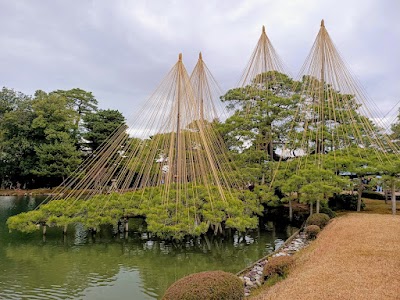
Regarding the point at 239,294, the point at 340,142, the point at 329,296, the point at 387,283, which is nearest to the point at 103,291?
the point at 239,294

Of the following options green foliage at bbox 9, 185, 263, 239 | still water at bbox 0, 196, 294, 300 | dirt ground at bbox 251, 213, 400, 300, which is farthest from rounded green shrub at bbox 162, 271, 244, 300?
green foliage at bbox 9, 185, 263, 239

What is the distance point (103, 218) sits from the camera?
1109cm

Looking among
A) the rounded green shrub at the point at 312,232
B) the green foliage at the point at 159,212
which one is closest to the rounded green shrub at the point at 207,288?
the green foliage at the point at 159,212

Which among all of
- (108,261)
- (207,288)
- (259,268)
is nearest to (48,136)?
(108,261)

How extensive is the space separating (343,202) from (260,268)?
9749 mm

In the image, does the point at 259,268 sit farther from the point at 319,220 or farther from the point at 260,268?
the point at 319,220

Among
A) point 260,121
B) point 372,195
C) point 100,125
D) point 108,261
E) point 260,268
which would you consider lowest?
point 108,261

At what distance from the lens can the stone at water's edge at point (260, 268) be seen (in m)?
6.57

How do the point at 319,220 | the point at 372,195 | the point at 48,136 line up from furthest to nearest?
the point at 48,136
the point at 372,195
the point at 319,220

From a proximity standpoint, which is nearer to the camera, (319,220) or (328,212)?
(319,220)

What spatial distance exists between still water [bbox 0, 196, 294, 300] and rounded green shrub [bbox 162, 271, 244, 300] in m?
2.25

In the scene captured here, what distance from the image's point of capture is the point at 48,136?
27.8 metres

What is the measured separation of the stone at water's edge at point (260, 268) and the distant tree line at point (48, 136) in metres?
22.1

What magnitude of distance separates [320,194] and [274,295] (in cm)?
772
